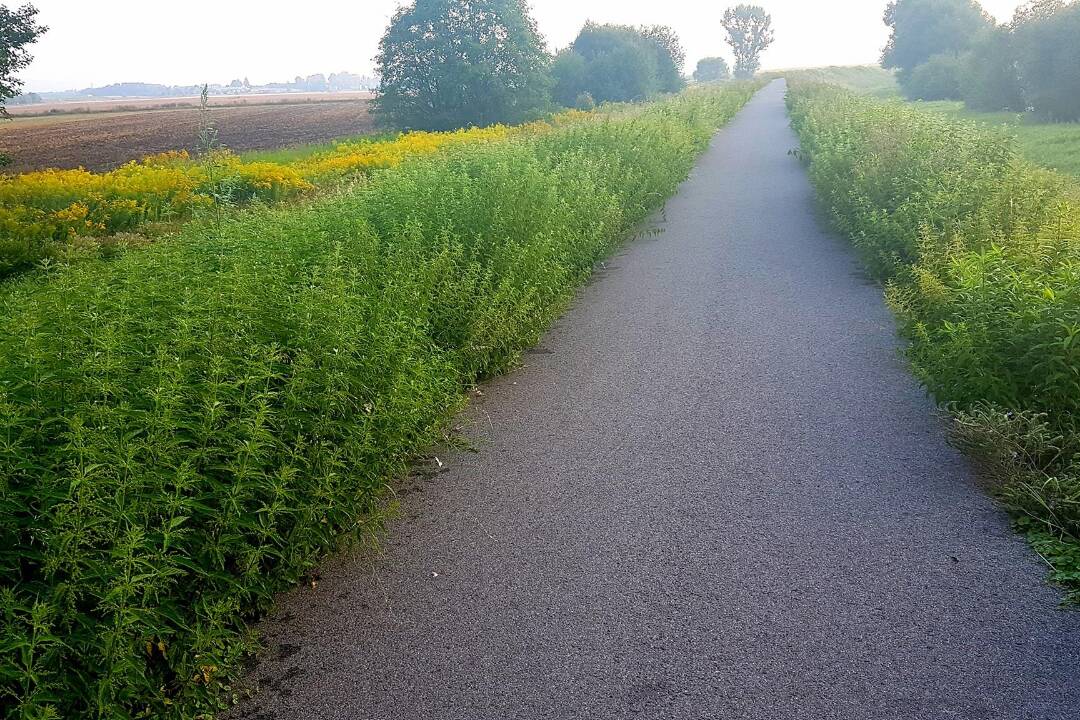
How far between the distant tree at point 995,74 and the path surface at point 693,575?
3365 centimetres

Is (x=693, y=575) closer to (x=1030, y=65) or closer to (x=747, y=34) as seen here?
(x=1030, y=65)

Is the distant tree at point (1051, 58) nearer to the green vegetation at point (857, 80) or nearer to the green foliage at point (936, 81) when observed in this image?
the green foliage at point (936, 81)

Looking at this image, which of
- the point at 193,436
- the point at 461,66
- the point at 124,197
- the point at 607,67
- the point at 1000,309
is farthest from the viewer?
the point at 607,67

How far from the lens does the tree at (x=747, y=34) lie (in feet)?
447

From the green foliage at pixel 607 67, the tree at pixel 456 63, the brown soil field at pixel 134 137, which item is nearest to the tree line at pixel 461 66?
the tree at pixel 456 63

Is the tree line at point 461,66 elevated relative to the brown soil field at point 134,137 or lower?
elevated

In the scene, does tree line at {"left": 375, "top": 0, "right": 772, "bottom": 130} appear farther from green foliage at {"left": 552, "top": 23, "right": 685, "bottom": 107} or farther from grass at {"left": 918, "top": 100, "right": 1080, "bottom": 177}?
grass at {"left": 918, "top": 100, "right": 1080, "bottom": 177}

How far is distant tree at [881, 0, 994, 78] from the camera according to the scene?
6731 cm

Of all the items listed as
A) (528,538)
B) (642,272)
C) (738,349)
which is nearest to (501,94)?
(642,272)

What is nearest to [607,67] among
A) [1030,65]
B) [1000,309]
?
[1030,65]

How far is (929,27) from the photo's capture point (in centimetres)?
6881

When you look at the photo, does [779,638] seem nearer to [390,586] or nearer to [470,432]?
[390,586]

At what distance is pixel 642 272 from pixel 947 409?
547 centimetres

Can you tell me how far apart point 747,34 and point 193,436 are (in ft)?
494
